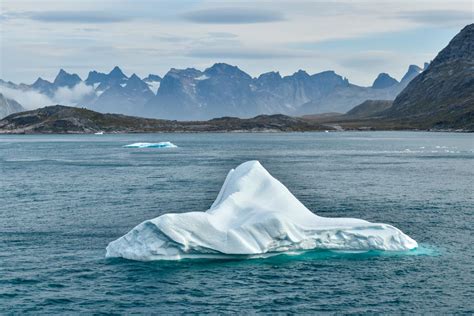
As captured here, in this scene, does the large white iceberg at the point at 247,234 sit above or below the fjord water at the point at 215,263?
above

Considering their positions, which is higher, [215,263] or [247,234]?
[247,234]

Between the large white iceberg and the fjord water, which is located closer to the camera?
the fjord water

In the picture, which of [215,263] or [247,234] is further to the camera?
[247,234]

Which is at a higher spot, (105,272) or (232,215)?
(232,215)

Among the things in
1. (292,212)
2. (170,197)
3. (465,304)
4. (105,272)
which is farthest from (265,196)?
(170,197)

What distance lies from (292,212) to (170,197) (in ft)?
101

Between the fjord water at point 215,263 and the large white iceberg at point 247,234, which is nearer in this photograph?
the fjord water at point 215,263

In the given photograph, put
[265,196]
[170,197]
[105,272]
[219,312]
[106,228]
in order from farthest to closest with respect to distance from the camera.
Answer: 1. [170,197]
2. [106,228]
3. [265,196]
4. [105,272]
5. [219,312]

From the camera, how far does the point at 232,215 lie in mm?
45812

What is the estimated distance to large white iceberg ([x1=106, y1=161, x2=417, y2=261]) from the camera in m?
42.5

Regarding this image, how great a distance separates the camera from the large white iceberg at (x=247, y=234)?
42500 millimetres

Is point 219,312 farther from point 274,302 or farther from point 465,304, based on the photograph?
point 465,304

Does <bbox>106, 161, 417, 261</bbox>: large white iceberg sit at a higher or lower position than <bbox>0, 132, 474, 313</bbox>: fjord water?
higher

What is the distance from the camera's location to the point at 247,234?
4300 centimetres
